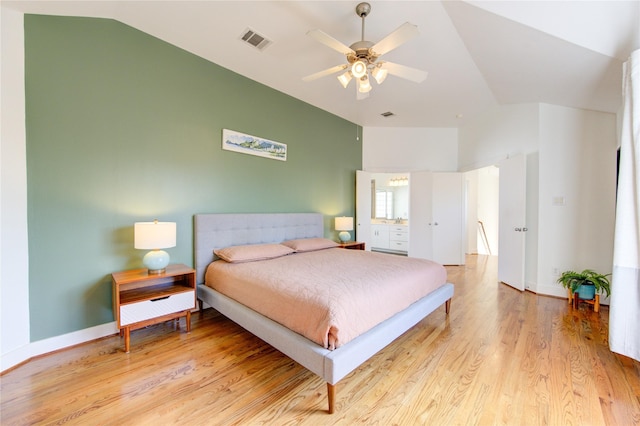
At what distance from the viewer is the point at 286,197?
3955mm

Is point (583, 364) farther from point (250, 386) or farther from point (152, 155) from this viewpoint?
point (152, 155)

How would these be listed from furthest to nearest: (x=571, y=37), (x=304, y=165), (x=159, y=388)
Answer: (x=304, y=165) < (x=571, y=37) < (x=159, y=388)

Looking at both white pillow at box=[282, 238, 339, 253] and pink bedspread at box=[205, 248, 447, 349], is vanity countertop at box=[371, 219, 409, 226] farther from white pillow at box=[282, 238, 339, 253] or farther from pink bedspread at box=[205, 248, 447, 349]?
pink bedspread at box=[205, 248, 447, 349]

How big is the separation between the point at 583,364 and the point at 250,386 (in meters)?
2.50

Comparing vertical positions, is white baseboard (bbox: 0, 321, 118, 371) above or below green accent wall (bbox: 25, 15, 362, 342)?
below

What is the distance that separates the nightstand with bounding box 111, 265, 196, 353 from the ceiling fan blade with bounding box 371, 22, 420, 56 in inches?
106

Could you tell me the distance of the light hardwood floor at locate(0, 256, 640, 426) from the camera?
1474 millimetres

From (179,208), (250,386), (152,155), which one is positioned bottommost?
(250,386)

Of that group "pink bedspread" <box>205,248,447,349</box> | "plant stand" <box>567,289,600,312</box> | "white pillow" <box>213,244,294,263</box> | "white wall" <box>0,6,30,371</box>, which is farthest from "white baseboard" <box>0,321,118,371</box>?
"plant stand" <box>567,289,600,312</box>

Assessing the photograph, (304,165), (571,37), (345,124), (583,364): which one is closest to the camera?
(583,364)

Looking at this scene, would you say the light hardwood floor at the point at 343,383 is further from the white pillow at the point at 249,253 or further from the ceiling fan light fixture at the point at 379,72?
the ceiling fan light fixture at the point at 379,72

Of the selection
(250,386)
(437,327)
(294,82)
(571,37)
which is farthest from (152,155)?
(571,37)

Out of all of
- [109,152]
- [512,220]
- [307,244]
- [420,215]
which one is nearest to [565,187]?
[512,220]

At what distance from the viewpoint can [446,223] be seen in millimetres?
5422
